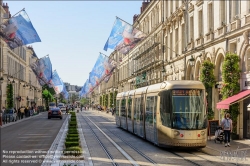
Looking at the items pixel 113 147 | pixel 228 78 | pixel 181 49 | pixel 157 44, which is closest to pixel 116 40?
pixel 181 49

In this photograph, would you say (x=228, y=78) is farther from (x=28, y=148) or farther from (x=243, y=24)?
(x=28, y=148)

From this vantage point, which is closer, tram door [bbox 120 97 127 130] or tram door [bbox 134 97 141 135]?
tram door [bbox 134 97 141 135]

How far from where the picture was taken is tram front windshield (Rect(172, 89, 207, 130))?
1983 centimetres

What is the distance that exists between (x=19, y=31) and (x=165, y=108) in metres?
23.8

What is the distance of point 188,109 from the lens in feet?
66.1

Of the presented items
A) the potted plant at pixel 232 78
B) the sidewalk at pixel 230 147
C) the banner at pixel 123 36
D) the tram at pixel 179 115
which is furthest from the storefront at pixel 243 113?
the banner at pixel 123 36

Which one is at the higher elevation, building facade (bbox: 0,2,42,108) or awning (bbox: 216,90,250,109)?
building facade (bbox: 0,2,42,108)

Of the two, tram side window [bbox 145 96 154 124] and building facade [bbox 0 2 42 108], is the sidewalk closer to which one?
tram side window [bbox 145 96 154 124]

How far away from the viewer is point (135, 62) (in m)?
76.8

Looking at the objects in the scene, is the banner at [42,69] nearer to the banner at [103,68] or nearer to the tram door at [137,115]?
the banner at [103,68]

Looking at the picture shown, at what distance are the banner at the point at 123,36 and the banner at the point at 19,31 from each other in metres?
7.56

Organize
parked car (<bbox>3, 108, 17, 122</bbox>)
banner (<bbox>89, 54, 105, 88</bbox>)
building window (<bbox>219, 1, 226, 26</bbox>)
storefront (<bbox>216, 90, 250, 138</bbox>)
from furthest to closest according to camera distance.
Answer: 1. banner (<bbox>89, 54, 105, 88</bbox>)
2. parked car (<bbox>3, 108, 17, 122</bbox>)
3. building window (<bbox>219, 1, 226, 26</bbox>)
4. storefront (<bbox>216, 90, 250, 138</bbox>)

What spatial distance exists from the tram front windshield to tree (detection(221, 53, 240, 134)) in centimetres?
718

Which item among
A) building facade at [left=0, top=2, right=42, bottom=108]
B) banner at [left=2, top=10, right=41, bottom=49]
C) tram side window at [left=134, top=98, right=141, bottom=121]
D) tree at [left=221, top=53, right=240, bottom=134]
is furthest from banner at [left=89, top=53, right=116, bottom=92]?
tree at [left=221, top=53, right=240, bottom=134]
